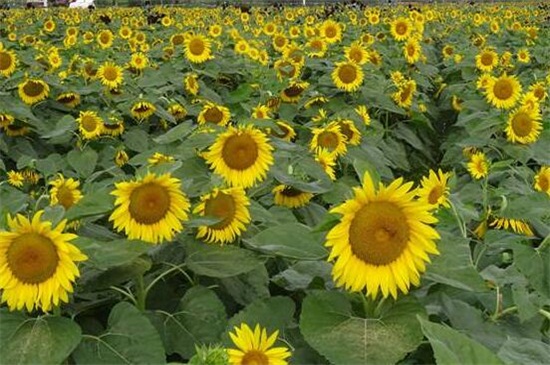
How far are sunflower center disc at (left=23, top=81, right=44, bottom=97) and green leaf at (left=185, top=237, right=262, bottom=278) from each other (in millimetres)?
3170

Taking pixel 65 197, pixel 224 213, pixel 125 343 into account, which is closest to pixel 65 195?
pixel 65 197

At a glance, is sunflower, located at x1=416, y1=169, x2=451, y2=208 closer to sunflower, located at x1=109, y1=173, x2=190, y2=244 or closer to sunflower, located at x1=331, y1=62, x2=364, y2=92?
sunflower, located at x1=109, y1=173, x2=190, y2=244

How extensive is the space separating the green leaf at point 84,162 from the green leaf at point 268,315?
198 cm

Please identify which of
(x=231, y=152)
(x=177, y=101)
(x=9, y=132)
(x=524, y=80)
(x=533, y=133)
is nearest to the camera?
(x=231, y=152)

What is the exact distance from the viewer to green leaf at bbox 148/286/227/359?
1731mm

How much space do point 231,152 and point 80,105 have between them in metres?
2.98

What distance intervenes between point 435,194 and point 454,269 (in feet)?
2.64

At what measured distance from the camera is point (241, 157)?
227cm

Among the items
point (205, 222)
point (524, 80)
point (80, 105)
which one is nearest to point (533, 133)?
point (524, 80)

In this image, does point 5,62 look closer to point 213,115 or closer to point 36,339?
point 213,115

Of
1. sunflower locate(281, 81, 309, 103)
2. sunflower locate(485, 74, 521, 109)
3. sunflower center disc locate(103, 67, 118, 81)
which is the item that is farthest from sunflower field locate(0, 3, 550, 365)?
sunflower center disc locate(103, 67, 118, 81)

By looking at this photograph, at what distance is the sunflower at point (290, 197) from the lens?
2.51 m

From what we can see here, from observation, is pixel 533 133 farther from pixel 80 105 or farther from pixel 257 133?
pixel 80 105

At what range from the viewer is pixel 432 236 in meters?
1.47
